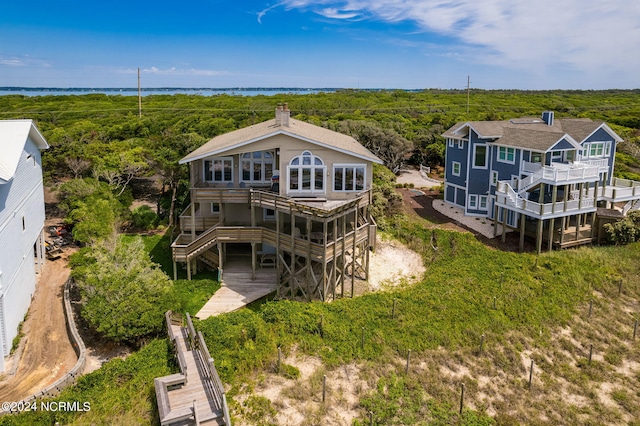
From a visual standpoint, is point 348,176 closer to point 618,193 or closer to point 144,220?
point 144,220

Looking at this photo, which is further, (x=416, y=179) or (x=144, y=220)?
(x=416, y=179)

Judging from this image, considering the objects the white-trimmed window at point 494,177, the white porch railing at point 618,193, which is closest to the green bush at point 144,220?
the white-trimmed window at point 494,177

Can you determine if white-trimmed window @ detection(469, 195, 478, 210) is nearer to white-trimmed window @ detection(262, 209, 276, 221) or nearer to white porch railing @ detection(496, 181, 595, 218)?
white porch railing @ detection(496, 181, 595, 218)

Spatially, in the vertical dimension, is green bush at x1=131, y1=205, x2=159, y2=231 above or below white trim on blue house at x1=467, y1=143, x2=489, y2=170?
below

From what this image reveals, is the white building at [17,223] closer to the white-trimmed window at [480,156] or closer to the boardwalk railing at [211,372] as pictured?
the boardwalk railing at [211,372]

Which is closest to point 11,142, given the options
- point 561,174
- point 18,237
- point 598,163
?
point 18,237

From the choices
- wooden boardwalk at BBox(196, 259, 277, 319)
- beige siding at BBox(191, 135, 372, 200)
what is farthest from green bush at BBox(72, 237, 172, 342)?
beige siding at BBox(191, 135, 372, 200)
